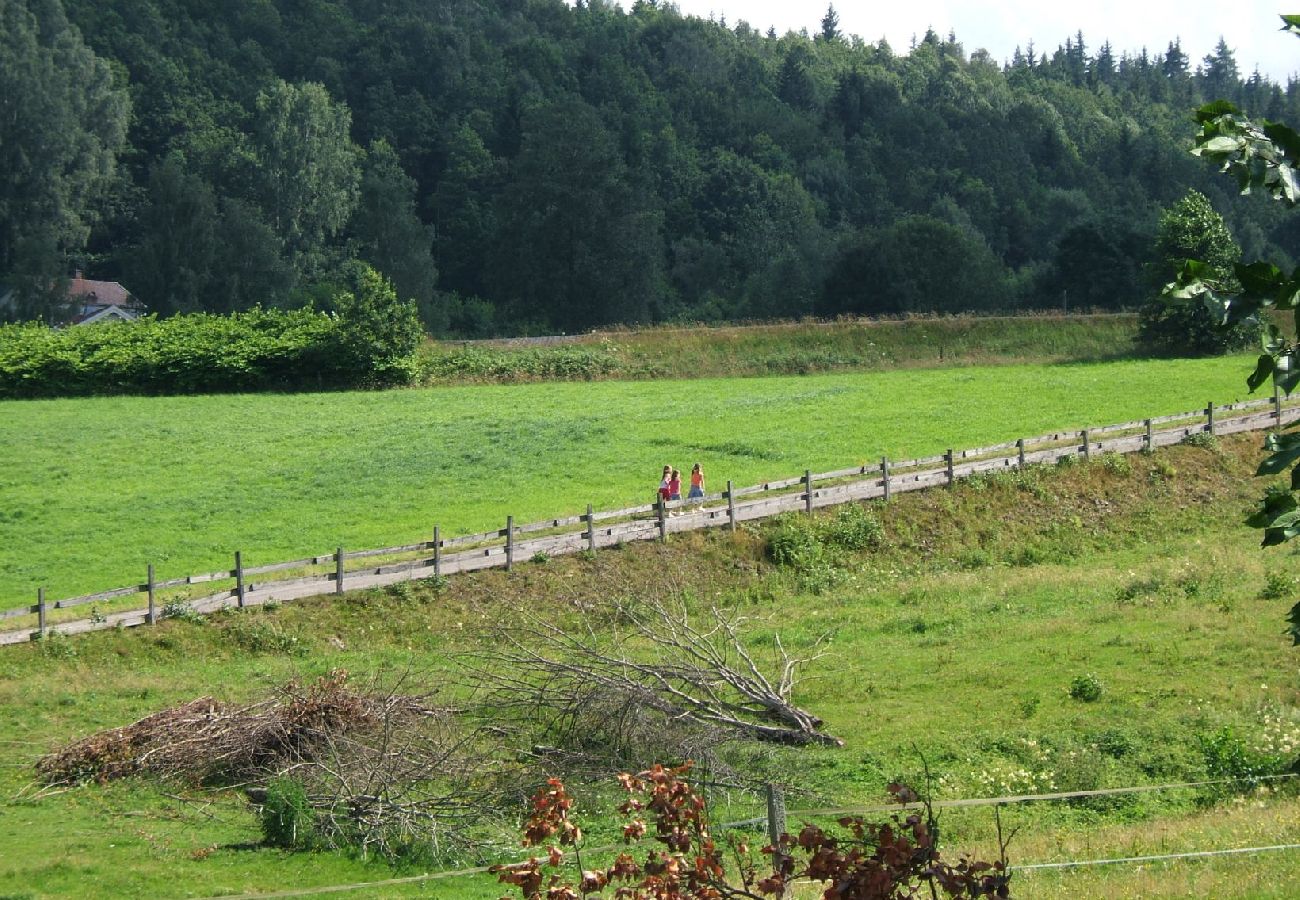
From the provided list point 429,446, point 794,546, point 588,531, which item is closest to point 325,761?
point 588,531

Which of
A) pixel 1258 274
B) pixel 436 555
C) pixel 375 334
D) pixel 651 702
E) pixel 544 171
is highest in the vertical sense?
pixel 544 171

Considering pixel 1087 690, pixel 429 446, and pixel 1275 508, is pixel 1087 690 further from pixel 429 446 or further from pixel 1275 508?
pixel 429 446

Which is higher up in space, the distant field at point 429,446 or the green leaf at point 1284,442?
the green leaf at point 1284,442

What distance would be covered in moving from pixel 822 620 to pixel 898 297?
5882 cm

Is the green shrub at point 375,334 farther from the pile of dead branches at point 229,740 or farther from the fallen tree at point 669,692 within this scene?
the pile of dead branches at point 229,740

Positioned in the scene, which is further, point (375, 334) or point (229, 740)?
point (375, 334)

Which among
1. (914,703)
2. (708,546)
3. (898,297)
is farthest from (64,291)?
(914,703)

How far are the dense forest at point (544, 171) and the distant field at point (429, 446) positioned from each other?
46.2ft

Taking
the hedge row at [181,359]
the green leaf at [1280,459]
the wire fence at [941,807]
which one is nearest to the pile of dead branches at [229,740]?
the wire fence at [941,807]

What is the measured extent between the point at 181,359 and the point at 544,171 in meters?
46.4

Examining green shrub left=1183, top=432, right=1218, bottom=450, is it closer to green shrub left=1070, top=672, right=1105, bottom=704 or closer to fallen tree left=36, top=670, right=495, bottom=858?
green shrub left=1070, top=672, right=1105, bottom=704

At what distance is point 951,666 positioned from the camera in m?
21.8

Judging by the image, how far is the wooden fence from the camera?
26.9m

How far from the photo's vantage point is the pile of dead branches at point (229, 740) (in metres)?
17.5
